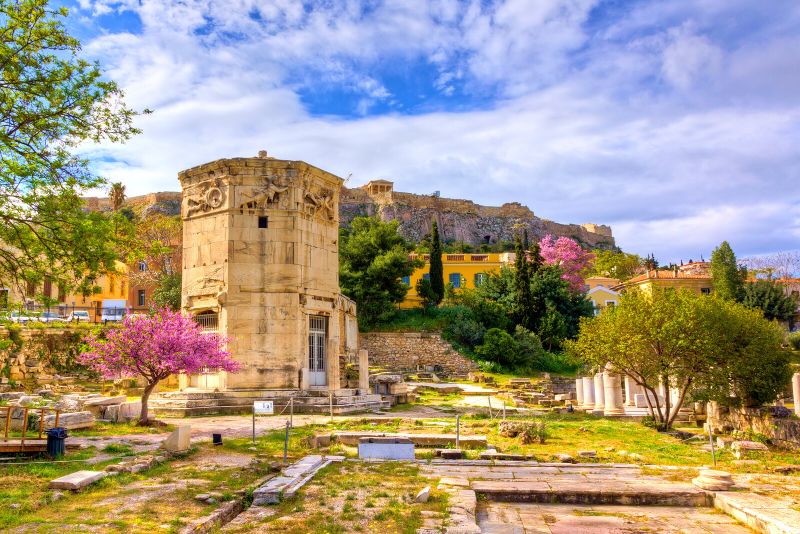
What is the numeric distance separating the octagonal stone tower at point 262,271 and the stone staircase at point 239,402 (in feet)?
1.15

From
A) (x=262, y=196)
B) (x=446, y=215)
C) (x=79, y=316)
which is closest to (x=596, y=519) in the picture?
(x=262, y=196)

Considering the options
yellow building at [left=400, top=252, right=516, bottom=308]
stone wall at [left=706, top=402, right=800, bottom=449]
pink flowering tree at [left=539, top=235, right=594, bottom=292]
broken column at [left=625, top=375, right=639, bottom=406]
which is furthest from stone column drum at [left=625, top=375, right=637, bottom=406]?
yellow building at [left=400, top=252, right=516, bottom=308]

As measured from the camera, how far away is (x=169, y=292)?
36.8 meters

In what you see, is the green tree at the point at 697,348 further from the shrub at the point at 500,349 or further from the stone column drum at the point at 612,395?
the shrub at the point at 500,349

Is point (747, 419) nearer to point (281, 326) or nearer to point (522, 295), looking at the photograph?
point (281, 326)

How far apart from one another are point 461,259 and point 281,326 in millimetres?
38524

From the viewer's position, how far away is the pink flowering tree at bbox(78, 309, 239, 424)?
1361 cm

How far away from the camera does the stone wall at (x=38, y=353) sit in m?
28.1

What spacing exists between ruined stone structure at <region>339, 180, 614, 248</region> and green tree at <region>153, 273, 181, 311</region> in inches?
1830

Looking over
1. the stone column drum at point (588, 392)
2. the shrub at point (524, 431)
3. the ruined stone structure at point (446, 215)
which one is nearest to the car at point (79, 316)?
the stone column drum at point (588, 392)

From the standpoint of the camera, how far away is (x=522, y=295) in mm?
40844

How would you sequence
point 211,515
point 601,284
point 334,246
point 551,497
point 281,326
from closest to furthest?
point 211,515, point 551,497, point 281,326, point 334,246, point 601,284

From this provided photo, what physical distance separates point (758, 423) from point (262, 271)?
14464 mm

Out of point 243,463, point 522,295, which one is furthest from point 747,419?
point 522,295
